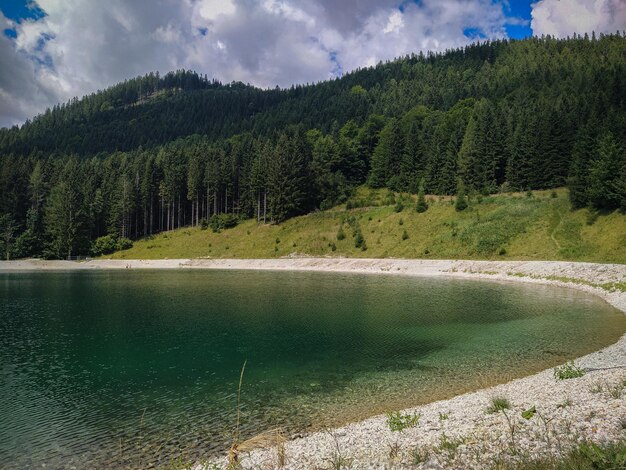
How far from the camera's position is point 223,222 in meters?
121

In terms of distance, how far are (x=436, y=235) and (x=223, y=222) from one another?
62861mm

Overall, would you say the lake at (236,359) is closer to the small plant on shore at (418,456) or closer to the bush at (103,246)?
the small plant on shore at (418,456)

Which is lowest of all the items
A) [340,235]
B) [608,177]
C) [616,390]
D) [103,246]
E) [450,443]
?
[450,443]

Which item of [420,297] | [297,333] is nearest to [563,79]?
[420,297]

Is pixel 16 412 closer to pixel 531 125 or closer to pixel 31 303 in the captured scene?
pixel 31 303

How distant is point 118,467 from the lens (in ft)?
38.2

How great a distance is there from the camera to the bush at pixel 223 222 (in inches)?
4756

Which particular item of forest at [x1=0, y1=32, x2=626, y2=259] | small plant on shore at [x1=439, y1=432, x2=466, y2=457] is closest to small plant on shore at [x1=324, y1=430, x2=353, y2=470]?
small plant on shore at [x1=439, y1=432, x2=466, y2=457]

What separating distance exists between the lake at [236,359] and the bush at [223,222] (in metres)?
75.2

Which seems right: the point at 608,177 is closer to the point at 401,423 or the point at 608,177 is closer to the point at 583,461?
the point at 401,423

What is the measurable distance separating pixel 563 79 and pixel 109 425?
21545cm

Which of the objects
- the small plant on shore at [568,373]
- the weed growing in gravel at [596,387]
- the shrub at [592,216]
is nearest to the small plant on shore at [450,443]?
the weed growing in gravel at [596,387]

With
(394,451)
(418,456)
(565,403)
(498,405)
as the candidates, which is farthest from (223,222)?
(418,456)

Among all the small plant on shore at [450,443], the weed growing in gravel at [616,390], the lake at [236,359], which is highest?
the weed growing in gravel at [616,390]
